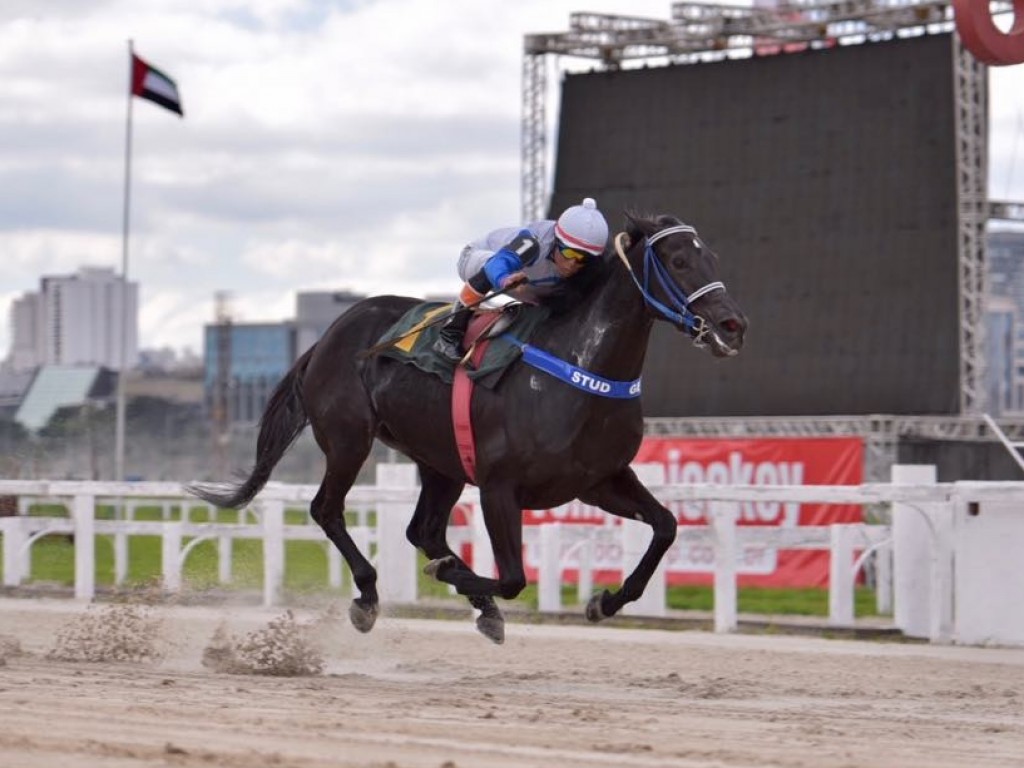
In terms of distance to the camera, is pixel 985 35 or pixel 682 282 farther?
pixel 985 35

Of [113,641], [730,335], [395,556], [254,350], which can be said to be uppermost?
[254,350]

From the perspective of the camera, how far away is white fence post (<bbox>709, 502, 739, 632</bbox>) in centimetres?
1324

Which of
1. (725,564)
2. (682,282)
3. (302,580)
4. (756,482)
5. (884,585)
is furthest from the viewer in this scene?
(756,482)

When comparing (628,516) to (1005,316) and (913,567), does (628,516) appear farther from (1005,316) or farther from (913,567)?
(1005,316)

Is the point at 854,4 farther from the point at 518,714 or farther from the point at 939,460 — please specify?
the point at 518,714

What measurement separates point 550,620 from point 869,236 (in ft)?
33.5

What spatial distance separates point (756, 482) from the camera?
20516mm

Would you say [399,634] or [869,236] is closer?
[399,634]

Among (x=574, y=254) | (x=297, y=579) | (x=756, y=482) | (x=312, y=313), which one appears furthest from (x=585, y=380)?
(x=312, y=313)

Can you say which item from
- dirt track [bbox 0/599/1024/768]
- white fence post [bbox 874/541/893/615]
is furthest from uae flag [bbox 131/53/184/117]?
dirt track [bbox 0/599/1024/768]

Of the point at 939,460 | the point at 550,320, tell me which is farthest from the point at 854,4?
the point at 550,320

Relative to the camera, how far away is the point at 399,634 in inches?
474

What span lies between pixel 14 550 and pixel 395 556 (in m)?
4.07

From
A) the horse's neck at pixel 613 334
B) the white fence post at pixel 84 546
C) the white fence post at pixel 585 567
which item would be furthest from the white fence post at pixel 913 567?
the white fence post at pixel 84 546
